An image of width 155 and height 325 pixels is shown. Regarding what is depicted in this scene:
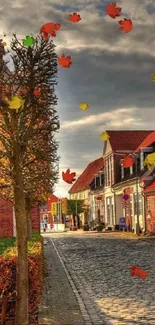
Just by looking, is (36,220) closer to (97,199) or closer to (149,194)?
(149,194)

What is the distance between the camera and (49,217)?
97.8 metres

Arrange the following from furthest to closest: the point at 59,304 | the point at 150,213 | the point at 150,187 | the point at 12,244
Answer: the point at 150,213 → the point at 150,187 → the point at 12,244 → the point at 59,304

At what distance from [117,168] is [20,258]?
4296 centimetres

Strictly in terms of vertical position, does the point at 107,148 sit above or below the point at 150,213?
above

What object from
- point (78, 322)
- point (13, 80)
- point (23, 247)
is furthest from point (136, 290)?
point (13, 80)

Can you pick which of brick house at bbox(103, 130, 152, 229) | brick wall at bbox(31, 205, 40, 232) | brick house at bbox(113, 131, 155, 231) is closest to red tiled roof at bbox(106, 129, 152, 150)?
brick house at bbox(103, 130, 152, 229)

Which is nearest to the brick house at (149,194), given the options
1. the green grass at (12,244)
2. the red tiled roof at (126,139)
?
the red tiled roof at (126,139)

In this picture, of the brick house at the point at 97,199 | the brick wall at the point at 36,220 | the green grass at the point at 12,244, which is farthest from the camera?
the brick house at the point at 97,199

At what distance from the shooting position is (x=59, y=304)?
11.0 m

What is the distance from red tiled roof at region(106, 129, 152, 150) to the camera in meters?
50.6

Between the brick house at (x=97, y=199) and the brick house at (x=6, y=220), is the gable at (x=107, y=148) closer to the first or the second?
the brick house at (x=97, y=199)

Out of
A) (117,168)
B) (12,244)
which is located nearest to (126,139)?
(117,168)

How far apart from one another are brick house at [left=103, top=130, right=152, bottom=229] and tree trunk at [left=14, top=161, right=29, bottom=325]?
38951 millimetres

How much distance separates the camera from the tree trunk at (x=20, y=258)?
7812 mm
